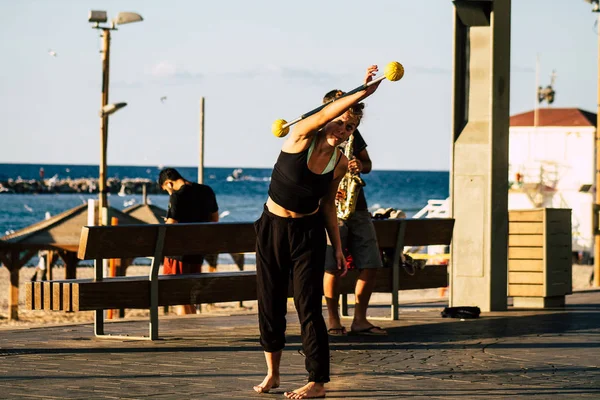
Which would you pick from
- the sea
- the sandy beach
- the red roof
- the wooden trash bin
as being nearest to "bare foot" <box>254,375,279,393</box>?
the sandy beach

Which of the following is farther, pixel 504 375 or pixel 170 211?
pixel 170 211

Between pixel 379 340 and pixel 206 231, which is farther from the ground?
pixel 206 231

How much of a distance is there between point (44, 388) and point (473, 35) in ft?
22.2

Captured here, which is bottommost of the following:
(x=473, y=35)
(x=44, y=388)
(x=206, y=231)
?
(x=44, y=388)

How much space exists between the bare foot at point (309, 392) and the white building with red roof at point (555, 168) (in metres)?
40.0

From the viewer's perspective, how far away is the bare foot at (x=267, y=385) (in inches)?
287

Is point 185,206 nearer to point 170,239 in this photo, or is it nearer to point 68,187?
point 170,239

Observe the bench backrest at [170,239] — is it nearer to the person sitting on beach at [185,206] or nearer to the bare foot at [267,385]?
the bare foot at [267,385]

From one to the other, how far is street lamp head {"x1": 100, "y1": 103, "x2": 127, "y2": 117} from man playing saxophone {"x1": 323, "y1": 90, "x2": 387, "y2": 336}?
1628 cm

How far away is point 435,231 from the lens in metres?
12.1

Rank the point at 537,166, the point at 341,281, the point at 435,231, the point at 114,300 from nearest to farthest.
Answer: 1. the point at 114,300
2. the point at 341,281
3. the point at 435,231
4. the point at 537,166

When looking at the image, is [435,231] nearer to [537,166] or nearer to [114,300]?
[114,300]

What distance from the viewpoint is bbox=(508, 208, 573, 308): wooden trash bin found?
1330cm

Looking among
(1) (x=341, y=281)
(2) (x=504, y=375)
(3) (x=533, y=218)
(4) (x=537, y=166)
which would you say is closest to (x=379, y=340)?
(1) (x=341, y=281)
